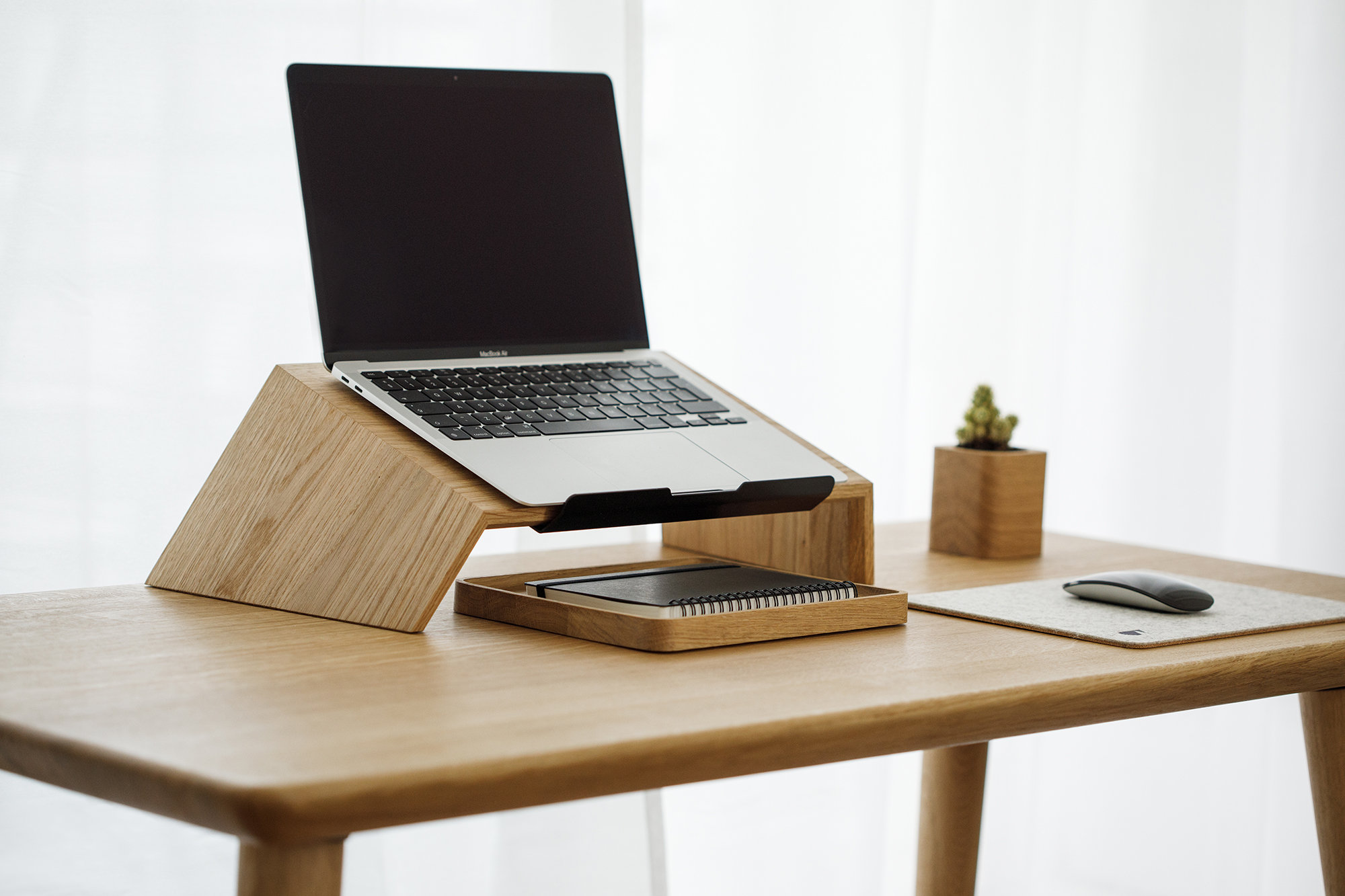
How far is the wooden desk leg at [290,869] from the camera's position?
0.55 metres

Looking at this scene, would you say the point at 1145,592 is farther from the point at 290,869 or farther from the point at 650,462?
the point at 290,869

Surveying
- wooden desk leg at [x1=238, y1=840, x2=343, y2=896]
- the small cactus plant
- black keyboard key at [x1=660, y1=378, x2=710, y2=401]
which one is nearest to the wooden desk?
wooden desk leg at [x1=238, y1=840, x2=343, y2=896]

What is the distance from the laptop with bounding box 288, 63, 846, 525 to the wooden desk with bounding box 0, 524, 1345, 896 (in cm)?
12

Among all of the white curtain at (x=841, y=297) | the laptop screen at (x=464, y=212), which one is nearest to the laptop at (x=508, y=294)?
the laptop screen at (x=464, y=212)

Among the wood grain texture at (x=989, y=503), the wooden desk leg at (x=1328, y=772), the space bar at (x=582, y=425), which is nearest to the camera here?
the space bar at (x=582, y=425)

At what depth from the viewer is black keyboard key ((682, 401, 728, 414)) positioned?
0.98 metres

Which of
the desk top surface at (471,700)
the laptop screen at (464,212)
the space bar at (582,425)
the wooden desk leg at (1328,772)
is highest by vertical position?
the laptop screen at (464,212)

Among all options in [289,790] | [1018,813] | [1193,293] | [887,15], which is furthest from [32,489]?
[1193,293]

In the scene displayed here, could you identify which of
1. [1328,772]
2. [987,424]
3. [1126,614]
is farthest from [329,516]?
[1328,772]

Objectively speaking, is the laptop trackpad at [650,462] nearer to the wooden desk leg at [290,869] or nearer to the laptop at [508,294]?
the laptop at [508,294]

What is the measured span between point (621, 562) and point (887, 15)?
4.01 ft

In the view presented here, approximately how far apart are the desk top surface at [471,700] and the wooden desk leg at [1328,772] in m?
0.10

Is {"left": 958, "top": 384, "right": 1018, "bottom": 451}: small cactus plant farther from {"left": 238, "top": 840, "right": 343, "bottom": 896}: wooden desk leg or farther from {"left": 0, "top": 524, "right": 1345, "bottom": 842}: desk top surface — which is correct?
{"left": 238, "top": 840, "right": 343, "bottom": 896}: wooden desk leg

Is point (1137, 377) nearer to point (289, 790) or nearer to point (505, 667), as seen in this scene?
point (505, 667)
